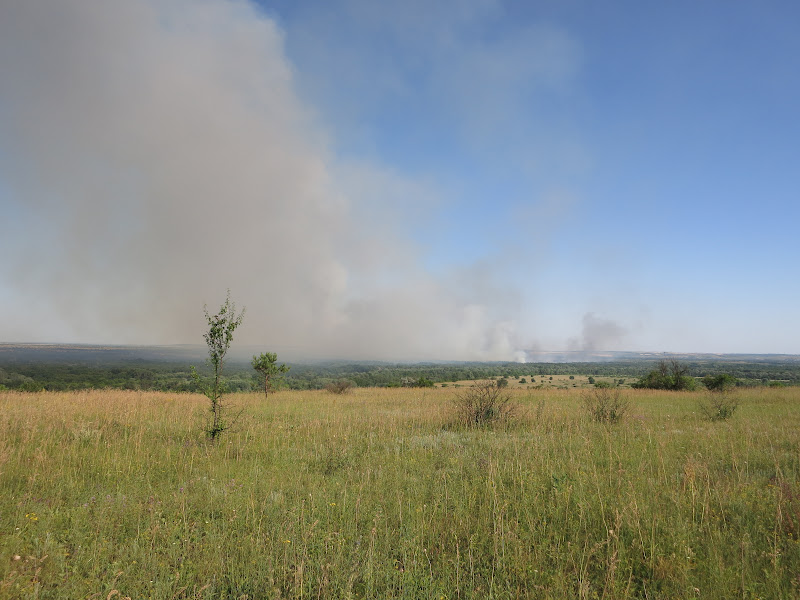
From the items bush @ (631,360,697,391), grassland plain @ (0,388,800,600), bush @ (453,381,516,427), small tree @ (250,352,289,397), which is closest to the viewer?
grassland plain @ (0,388,800,600)

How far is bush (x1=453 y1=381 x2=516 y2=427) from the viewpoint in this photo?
12.2 meters

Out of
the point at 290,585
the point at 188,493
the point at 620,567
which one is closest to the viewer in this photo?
the point at 290,585

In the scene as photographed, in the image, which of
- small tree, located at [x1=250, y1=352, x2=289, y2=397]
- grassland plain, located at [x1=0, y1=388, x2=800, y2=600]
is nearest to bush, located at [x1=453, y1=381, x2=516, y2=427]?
grassland plain, located at [x1=0, y1=388, x2=800, y2=600]

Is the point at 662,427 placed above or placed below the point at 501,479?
below

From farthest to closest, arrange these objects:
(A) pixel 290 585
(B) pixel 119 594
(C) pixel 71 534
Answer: (C) pixel 71 534 < (A) pixel 290 585 < (B) pixel 119 594

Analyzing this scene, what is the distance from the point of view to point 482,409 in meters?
12.5

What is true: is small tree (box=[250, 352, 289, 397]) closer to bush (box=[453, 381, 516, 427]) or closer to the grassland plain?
the grassland plain

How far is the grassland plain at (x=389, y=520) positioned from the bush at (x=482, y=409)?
3.03 m

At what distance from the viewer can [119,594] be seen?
3.46 m

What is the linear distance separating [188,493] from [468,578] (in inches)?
184

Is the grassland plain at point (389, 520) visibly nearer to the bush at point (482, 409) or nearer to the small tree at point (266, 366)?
the bush at point (482, 409)

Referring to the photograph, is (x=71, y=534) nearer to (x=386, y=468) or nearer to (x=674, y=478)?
(x=386, y=468)

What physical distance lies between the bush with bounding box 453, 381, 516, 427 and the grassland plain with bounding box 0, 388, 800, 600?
3031 millimetres

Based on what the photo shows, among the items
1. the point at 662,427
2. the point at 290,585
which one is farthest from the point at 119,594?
the point at 662,427
